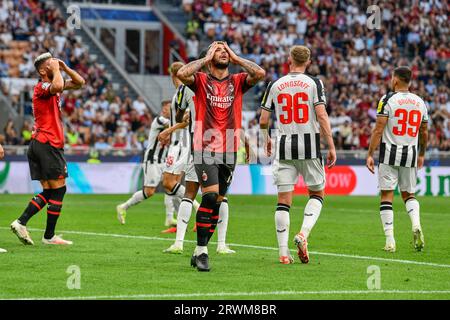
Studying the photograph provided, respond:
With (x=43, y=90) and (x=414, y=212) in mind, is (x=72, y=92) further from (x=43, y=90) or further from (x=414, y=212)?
(x=414, y=212)

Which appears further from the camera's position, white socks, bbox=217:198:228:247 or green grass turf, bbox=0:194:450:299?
white socks, bbox=217:198:228:247

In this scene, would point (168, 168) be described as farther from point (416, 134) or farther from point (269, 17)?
point (269, 17)

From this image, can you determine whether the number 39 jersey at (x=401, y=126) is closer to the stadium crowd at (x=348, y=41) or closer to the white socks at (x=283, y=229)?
the white socks at (x=283, y=229)

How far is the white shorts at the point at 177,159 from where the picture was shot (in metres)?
15.8

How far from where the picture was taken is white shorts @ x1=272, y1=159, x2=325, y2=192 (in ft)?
39.8

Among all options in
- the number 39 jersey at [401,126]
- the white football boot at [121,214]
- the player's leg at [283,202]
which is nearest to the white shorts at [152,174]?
the white football boot at [121,214]

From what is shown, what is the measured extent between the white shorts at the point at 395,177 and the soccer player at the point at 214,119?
3.19 m

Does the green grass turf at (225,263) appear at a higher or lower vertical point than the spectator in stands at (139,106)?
lower

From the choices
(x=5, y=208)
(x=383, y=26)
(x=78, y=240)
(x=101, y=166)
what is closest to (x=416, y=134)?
(x=78, y=240)

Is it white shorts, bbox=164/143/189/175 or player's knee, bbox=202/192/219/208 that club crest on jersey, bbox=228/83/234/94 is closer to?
player's knee, bbox=202/192/219/208

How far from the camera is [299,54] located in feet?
39.1

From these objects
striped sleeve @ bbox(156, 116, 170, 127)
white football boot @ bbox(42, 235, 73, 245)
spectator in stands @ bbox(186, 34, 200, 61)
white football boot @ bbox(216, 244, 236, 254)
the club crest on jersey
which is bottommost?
white football boot @ bbox(42, 235, 73, 245)

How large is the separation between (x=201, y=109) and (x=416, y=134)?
12.6 feet

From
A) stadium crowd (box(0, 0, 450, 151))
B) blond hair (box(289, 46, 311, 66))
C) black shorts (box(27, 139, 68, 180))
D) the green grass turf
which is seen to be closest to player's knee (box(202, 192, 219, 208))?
the green grass turf
